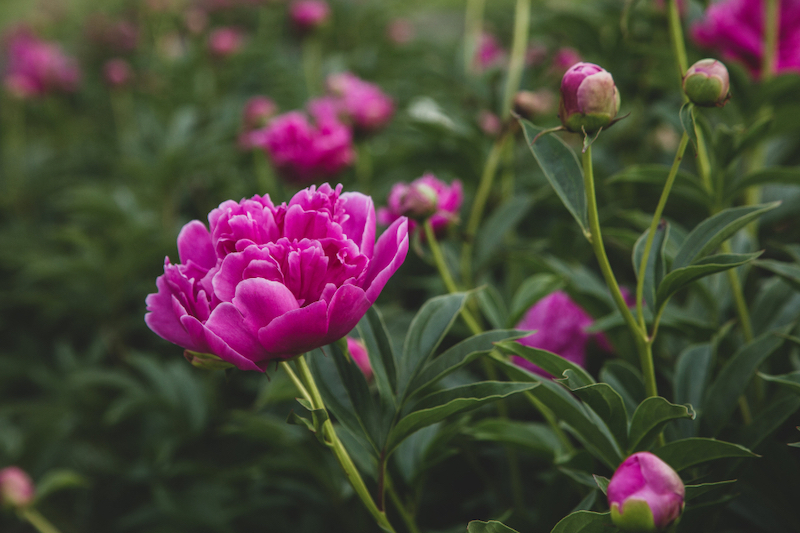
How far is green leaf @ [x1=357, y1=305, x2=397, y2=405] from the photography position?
52 cm

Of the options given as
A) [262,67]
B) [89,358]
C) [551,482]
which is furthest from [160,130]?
[551,482]

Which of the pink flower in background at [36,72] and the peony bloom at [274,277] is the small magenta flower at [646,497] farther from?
the pink flower in background at [36,72]

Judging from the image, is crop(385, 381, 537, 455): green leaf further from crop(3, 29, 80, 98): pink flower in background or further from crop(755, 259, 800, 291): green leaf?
crop(3, 29, 80, 98): pink flower in background

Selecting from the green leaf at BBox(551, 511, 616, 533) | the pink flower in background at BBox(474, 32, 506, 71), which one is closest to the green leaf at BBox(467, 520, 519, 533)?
the green leaf at BBox(551, 511, 616, 533)

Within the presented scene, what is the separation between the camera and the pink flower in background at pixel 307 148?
1.17 metres

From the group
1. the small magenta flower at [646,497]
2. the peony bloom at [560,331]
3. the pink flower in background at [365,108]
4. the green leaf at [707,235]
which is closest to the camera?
the small magenta flower at [646,497]

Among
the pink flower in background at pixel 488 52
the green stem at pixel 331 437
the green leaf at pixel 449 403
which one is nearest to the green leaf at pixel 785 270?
the green leaf at pixel 449 403

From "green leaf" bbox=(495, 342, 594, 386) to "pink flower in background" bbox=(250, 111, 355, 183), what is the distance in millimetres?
791

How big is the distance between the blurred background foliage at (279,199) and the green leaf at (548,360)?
0.32 ft

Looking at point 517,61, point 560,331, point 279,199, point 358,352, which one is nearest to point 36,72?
point 279,199

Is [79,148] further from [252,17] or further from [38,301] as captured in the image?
[252,17]

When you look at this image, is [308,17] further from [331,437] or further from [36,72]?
[331,437]

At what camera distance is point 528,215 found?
3.91 feet

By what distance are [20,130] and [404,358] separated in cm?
261
